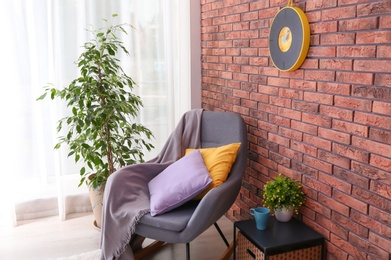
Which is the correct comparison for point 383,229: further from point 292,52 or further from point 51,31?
point 51,31

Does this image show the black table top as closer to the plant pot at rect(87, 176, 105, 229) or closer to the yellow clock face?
the yellow clock face

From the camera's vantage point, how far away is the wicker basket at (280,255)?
2.00m

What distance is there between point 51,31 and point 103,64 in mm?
658

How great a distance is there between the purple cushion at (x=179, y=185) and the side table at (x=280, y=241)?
1.02 ft

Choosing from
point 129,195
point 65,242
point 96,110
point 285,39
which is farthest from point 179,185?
point 65,242

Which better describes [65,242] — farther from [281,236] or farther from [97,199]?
[281,236]

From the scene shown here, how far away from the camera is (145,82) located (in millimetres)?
3400

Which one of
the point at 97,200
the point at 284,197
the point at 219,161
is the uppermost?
the point at 219,161

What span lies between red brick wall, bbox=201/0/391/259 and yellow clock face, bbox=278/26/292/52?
0.14 meters

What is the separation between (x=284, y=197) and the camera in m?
2.18

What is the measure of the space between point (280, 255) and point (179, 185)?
0.67 m

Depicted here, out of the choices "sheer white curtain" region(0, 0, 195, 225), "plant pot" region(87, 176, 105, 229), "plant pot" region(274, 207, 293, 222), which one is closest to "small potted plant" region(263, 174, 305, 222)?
"plant pot" region(274, 207, 293, 222)

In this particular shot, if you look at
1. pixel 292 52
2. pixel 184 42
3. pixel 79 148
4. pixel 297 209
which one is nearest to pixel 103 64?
pixel 79 148

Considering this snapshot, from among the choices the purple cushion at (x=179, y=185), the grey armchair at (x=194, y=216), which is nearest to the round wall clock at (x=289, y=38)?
the grey armchair at (x=194, y=216)
